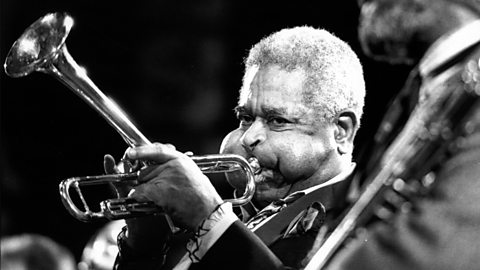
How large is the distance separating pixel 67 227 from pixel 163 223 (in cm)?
210

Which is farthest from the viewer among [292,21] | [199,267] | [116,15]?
[116,15]

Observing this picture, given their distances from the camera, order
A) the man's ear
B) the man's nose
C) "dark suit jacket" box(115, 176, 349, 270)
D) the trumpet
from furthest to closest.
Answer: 1. the man's ear
2. the man's nose
3. the trumpet
4. "dark suit jacket" box(115, 176, 349, 270)

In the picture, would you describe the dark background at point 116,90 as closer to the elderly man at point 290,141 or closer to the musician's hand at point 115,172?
the elderly man at point 290,141

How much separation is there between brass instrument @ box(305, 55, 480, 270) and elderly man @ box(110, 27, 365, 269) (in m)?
2.04

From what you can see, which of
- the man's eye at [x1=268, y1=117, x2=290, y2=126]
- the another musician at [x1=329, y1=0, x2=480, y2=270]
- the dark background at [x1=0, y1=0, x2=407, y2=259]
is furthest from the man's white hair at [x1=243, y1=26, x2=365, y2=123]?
the another musician at [x1=329, y1=0, x2=480, y2=270]

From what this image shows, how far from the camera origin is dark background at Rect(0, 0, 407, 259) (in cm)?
432

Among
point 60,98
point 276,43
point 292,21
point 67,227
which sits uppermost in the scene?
point 276,43

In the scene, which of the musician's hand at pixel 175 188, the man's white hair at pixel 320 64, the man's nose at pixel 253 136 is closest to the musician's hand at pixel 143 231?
the musician's hand at pixel 175 188

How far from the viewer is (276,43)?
3.05m

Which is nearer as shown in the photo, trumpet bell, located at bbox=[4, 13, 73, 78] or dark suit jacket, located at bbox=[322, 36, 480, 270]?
dark suit jacket, located at bbox=[322, 36, 480, 270]

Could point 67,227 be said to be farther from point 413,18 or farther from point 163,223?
point 413,18

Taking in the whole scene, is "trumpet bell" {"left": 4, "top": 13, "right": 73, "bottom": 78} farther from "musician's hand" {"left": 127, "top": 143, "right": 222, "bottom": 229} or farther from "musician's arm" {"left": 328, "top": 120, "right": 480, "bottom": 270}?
"musician's arm" {"left": 328, "top": 120, "right": 480, "bottom": 270}

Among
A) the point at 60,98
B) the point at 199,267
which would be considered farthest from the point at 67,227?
the point at 199,267

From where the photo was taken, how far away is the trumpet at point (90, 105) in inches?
99.4
